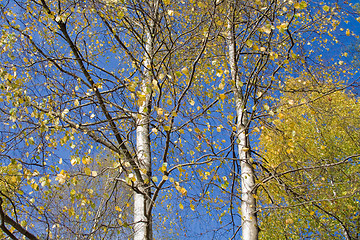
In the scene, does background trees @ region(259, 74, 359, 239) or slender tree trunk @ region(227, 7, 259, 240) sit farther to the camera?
slender tree trunk @ region(227, 7, 259, 240)

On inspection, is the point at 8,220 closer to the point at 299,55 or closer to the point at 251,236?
the point at 251,236

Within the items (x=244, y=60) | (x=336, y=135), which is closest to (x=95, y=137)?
(x=244, y=60)

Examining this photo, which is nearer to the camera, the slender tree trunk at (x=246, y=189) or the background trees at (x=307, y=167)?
the background trees at (x=307, y=167)

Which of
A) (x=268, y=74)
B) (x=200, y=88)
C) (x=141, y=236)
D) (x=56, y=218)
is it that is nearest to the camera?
(x=56, y=218)

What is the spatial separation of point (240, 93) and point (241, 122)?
0.49m

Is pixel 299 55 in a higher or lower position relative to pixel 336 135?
lower

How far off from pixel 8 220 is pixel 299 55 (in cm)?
381

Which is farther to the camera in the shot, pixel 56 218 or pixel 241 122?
pixel 241 122

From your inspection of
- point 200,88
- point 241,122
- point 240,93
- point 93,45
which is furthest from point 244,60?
point 93,45

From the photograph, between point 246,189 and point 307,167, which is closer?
point 307,167

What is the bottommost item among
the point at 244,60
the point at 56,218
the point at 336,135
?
the point at 56,218

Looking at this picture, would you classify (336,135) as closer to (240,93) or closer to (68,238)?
(240,93)

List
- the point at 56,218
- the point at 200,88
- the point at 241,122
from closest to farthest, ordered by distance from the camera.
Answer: the point at 56,218, the point at 241,122, the point at 200,88

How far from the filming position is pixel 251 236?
3.39m
